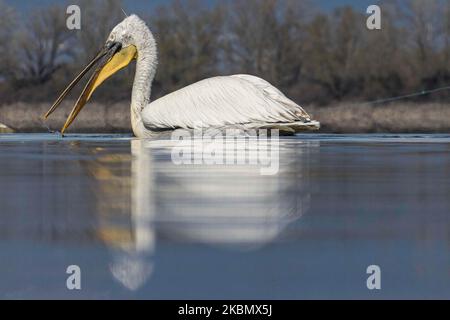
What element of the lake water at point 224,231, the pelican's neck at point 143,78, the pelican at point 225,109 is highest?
the pelican's neck at point 143,78

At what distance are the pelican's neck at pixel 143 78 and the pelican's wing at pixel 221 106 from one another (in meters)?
0.64

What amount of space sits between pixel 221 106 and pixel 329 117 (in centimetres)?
794

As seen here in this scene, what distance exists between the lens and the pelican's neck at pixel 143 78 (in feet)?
45.5

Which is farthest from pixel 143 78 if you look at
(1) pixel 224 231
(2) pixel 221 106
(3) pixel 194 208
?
(1) pixel 224 231

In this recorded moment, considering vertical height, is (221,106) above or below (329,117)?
below

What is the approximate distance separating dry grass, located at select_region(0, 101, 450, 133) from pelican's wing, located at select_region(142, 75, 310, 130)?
669cm

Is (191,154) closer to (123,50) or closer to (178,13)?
(123,50)

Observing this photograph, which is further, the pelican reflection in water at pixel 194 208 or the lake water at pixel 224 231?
the pelican reflection in water at pixel 194 208

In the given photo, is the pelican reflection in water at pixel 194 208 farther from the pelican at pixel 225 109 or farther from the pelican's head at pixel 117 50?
the pelican's head at pixel 117 50

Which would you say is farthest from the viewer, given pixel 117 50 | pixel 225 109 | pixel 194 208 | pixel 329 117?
pixel 329 117

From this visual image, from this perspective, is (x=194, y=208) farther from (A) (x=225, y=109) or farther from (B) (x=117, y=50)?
(B) (x=117, y=50)

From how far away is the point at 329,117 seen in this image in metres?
20.6

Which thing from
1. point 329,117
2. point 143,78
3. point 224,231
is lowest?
point 224,231

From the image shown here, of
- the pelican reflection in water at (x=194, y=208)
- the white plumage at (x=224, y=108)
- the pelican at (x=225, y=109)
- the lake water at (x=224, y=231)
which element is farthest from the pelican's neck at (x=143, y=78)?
the lake water at (x=224, y=231)
